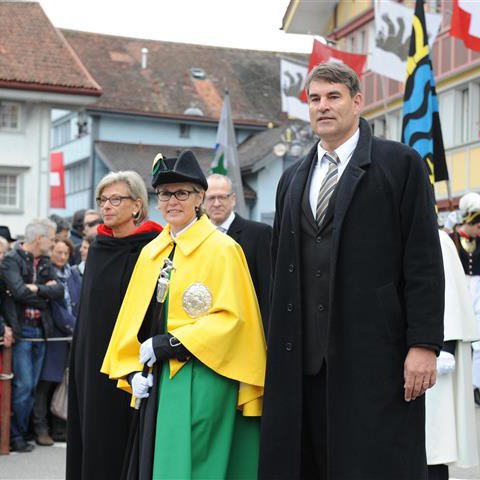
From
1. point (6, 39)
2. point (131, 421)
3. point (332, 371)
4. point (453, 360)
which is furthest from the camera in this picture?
point (6, 39)

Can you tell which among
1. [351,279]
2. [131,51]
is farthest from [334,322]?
[131,51]

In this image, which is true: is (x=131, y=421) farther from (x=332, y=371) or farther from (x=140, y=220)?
(x=332, y=371)

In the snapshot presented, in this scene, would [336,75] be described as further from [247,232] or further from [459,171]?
[459,171]

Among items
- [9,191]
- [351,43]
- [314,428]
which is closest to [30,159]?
[9,191]

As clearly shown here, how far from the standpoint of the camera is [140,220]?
22.2ft

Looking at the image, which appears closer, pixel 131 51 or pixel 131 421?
pixel 131 421

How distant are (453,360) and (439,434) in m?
0.49

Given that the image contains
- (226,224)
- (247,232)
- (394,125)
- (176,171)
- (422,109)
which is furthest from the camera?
(394,125)

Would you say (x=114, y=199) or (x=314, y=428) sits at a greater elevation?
(x=114, y=199)

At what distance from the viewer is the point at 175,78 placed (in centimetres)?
5838

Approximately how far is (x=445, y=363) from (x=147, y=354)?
2319 mm

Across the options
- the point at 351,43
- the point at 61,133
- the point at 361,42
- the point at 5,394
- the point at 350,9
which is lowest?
the point at 5,394

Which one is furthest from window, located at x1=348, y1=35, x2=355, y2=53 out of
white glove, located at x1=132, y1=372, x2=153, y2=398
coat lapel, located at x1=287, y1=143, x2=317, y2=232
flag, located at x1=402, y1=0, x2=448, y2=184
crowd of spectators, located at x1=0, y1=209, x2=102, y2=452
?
coat lapel, located at x1=287, y1=143, x2=317, y2=232

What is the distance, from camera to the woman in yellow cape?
538 centimetres
